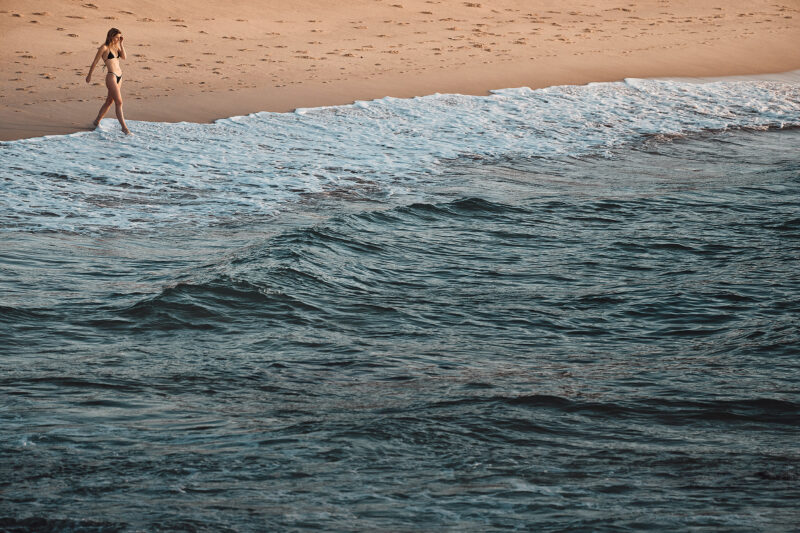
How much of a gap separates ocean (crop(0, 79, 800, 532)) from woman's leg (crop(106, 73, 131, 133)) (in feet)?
2.83

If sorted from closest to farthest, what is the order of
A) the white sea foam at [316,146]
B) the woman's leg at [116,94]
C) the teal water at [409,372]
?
the teal water at [409,372]
the white sea foam at [316,146]
the woman's leg at [116,94]

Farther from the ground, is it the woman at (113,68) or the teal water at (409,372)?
the woman at (113,68)

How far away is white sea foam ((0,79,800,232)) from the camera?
9.57m

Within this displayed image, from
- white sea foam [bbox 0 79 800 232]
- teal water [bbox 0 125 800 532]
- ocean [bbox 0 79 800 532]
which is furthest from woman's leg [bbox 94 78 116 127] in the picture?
teal water [bbox 0 125 800 532]

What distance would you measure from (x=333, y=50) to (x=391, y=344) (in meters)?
14.1

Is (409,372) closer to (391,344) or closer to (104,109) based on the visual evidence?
(391,344)

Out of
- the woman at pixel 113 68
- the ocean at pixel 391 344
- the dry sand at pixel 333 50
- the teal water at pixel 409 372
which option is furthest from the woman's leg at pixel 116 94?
Answer: the teal water at pixel 409 372

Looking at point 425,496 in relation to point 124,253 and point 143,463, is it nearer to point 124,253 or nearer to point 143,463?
point 143,463

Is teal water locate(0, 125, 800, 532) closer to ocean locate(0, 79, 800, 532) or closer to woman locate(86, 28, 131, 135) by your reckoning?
ocean locate(0, 79, 800, 532)

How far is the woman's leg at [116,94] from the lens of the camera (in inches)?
488

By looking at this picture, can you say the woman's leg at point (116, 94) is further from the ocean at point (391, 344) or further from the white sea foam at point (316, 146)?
the ocean at point (391, 344)

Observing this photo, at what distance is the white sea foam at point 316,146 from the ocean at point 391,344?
0.09 metres

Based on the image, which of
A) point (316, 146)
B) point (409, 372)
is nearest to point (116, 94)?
point (316, 146)

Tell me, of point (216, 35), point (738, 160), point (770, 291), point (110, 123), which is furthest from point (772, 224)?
point (216, 35)
